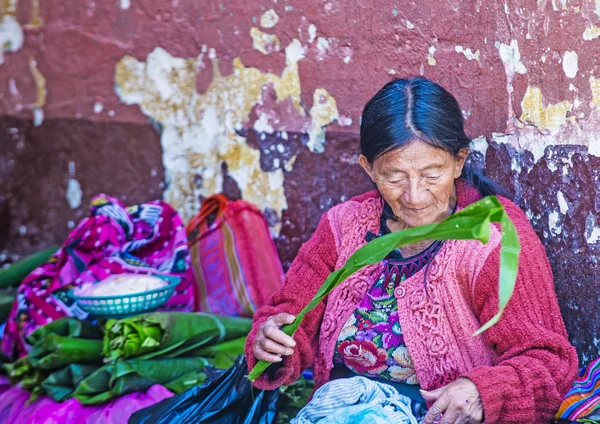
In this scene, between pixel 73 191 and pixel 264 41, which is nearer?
pixel 264 41

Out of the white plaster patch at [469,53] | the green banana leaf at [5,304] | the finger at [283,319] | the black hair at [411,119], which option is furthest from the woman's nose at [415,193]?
the green banana leaf at [5,304]

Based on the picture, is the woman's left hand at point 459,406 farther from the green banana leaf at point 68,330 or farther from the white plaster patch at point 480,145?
the green banana leaf at point 68,330

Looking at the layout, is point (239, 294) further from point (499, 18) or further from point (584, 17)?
point (584, 17)

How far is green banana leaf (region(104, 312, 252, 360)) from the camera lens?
3.19 m

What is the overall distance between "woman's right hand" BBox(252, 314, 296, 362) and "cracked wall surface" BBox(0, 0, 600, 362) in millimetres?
999

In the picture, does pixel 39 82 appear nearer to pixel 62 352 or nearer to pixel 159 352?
pixel 62 352

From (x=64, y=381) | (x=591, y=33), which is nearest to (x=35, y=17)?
(x=64, y=381)

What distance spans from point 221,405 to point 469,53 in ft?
5.33

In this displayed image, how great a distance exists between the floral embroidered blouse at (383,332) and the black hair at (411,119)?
33 centimetres

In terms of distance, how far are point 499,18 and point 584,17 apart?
394 millimetres

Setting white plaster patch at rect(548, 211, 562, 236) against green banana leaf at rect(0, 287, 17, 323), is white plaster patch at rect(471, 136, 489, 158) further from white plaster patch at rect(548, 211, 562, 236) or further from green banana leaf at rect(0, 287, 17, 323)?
green banana leaf at rect(0, 287, 17, 323)

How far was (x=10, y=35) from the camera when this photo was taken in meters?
4.70

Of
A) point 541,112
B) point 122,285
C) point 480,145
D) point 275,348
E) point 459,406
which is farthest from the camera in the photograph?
point 122,285

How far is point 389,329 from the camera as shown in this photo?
2.49 metres
